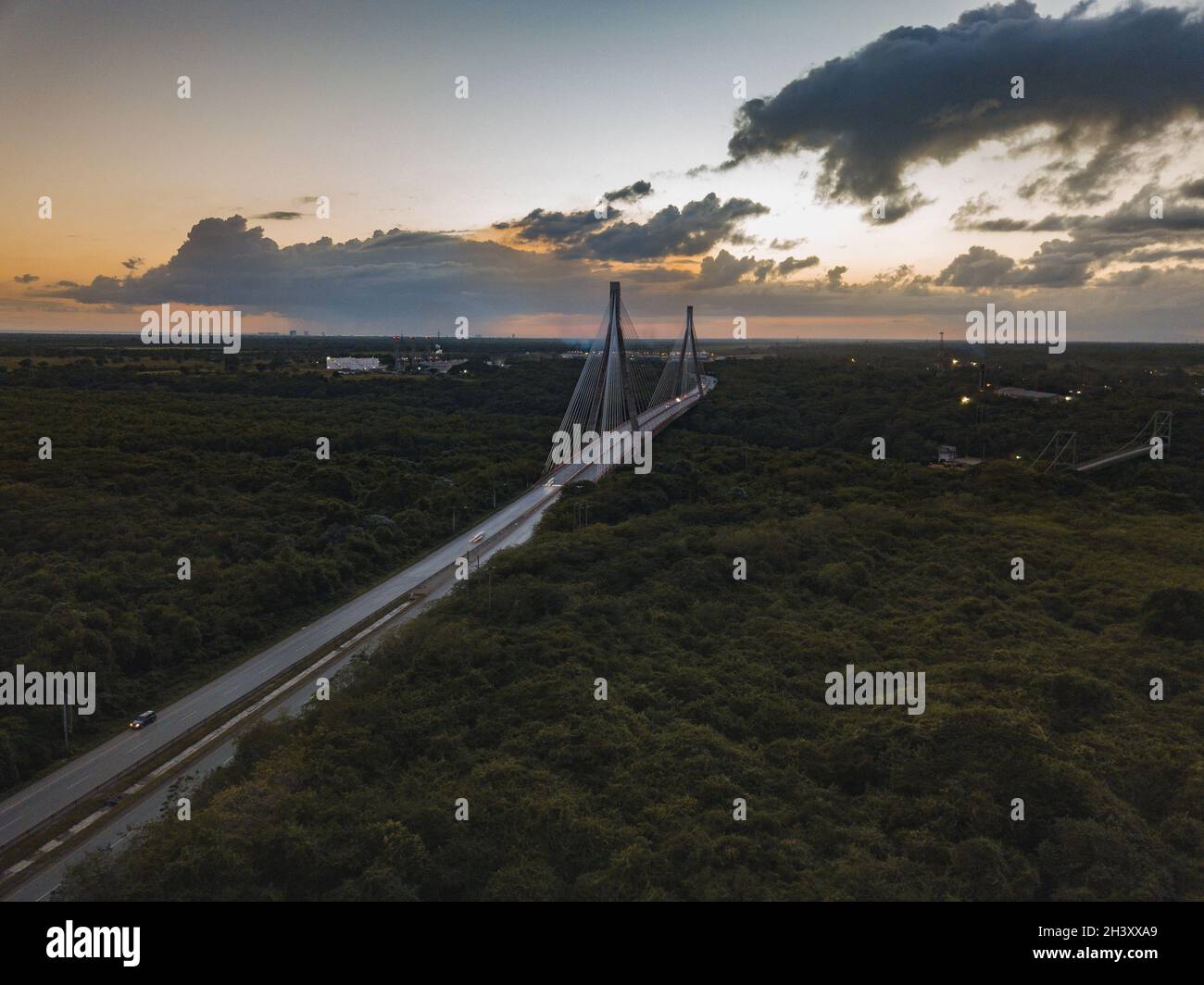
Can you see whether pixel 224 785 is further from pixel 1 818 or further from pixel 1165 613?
pixel 1165 613

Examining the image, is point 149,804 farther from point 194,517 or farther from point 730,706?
point 194,517

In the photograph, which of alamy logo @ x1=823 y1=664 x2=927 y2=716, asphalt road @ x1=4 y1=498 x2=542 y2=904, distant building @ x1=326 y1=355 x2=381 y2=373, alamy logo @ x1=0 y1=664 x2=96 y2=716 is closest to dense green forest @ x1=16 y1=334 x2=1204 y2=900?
alamy logo @ x1=823 y1=664 x2=927 y2=716

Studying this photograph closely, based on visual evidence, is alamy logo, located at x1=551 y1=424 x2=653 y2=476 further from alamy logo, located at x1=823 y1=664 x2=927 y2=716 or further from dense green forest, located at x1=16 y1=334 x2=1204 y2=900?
alamy logo, located at x1=823 y1=664 x2=927 y2=716

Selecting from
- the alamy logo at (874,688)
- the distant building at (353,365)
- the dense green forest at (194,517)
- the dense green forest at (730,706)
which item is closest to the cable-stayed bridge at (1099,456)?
the dense green forest at (730,706)

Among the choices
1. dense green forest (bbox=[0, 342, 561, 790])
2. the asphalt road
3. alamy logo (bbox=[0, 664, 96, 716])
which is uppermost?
dense green forest (bbox=[0, 342, 561, 790])

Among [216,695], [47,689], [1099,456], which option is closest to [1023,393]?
[1099,456]
